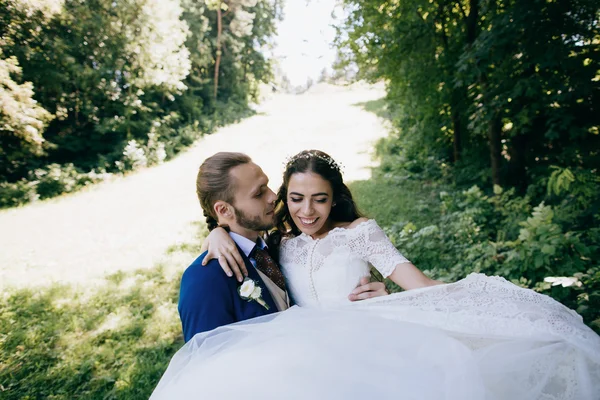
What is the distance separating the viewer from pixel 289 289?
2299mm

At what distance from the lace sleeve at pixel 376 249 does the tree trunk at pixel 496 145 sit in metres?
5.53

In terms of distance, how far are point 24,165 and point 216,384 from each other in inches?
641

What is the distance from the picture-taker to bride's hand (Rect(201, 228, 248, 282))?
5.86 feet

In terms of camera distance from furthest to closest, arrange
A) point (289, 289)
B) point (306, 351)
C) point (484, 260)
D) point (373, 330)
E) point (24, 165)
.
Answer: point (24, 165), point (484, 260), point (289, 289), point (373, 330), point (306, 351)

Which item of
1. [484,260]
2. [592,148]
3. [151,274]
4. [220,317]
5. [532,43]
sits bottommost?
[151,274]

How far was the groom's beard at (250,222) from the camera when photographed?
7.07ft

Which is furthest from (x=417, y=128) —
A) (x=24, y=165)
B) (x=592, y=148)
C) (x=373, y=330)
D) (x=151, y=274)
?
(x=24, y=165)

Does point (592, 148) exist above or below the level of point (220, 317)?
above

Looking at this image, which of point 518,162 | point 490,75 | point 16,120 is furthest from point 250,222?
point 16,120

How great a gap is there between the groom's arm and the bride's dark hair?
0.82 meters

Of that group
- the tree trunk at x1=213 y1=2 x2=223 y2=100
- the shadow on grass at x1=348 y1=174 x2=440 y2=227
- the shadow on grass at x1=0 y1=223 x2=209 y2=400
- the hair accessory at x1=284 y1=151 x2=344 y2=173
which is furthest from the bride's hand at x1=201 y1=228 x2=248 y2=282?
the tree trunk at x1=213 y1=2 x2=223 y2=100

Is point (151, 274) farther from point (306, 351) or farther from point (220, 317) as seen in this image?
point (306, 351)

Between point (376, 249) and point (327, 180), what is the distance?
1.84ft

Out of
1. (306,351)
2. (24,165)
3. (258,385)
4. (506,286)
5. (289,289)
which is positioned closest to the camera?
(258,385)
